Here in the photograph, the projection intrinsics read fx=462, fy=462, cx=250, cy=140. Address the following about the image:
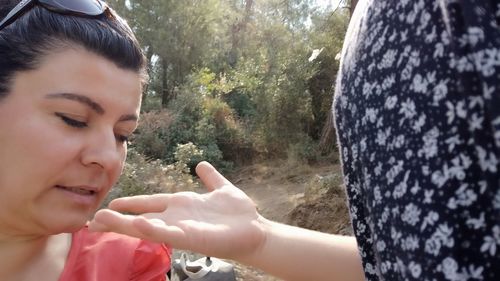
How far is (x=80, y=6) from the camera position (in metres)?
1.37

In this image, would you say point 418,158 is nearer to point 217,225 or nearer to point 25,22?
point 217,225

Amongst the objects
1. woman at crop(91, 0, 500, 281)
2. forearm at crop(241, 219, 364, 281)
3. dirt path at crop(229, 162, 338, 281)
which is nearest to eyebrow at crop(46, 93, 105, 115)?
forearm at crop(241, 219, 364, 281)

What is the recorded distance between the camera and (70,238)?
150cm

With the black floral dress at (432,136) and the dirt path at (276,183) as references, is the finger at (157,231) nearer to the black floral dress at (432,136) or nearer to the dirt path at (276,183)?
the black floral dress at (432,136)

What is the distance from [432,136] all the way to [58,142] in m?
0.96

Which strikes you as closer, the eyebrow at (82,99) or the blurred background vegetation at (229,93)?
the eyebrow at (82,99)

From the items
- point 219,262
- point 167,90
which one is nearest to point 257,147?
point 167,90

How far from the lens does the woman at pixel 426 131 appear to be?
49 centimetres

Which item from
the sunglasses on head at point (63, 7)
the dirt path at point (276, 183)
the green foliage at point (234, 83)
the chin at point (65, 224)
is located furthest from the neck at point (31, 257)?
the green foliage at point (234, 83)

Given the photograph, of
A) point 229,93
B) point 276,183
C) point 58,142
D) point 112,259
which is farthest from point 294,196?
point 58,142

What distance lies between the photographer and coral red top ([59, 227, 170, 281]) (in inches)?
54.7

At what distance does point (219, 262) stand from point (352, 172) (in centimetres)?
144

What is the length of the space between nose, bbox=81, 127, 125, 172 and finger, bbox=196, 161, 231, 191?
0.85 ft

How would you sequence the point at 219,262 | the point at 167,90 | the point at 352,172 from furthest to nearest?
1. the point at 167,90
2. the point at 219,262
3. the point at 352,172
